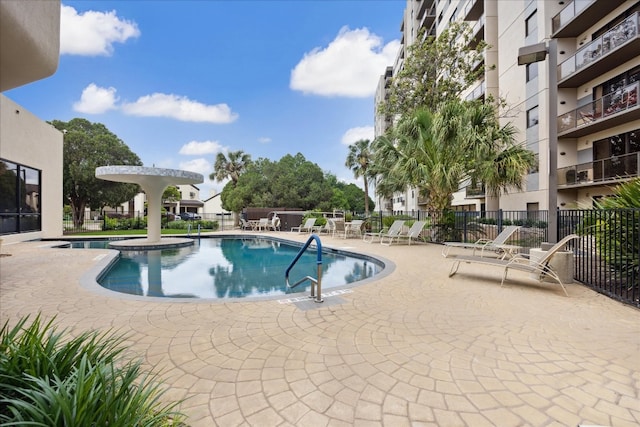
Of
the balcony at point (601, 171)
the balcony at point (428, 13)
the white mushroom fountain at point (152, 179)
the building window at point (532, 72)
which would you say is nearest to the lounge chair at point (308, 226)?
the white mushroom fountain at point (152, 179)

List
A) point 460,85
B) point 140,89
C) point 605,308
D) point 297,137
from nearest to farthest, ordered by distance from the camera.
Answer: point 605,308 → point 460,85 → point 140,89 → point 297,137

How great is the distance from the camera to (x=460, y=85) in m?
16.5

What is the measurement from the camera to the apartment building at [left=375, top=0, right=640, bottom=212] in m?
12.5

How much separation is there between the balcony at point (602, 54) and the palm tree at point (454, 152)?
21.6ft

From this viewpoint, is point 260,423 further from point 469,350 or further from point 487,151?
point 487,151

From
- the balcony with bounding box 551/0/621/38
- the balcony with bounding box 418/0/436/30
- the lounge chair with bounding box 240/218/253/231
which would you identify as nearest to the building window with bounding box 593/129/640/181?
the balcony with bounding box 551/0/621/38

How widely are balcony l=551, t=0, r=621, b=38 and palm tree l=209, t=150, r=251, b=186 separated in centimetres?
3383

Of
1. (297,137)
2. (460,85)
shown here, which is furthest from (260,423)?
(297,137)

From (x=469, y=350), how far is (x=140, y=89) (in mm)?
23764

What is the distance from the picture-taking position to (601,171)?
13.8 m

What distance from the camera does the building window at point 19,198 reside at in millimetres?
11805

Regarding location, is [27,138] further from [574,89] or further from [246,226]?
[574,89]

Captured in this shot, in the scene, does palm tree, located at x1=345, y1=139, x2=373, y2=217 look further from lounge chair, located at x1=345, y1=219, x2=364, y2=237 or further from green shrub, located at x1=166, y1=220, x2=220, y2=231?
lounge chair, located at x1=345, y1=219, x2=364, y2=237

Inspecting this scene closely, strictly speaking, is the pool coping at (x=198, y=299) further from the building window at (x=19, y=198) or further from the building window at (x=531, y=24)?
the building window at (x=531, y=24)
